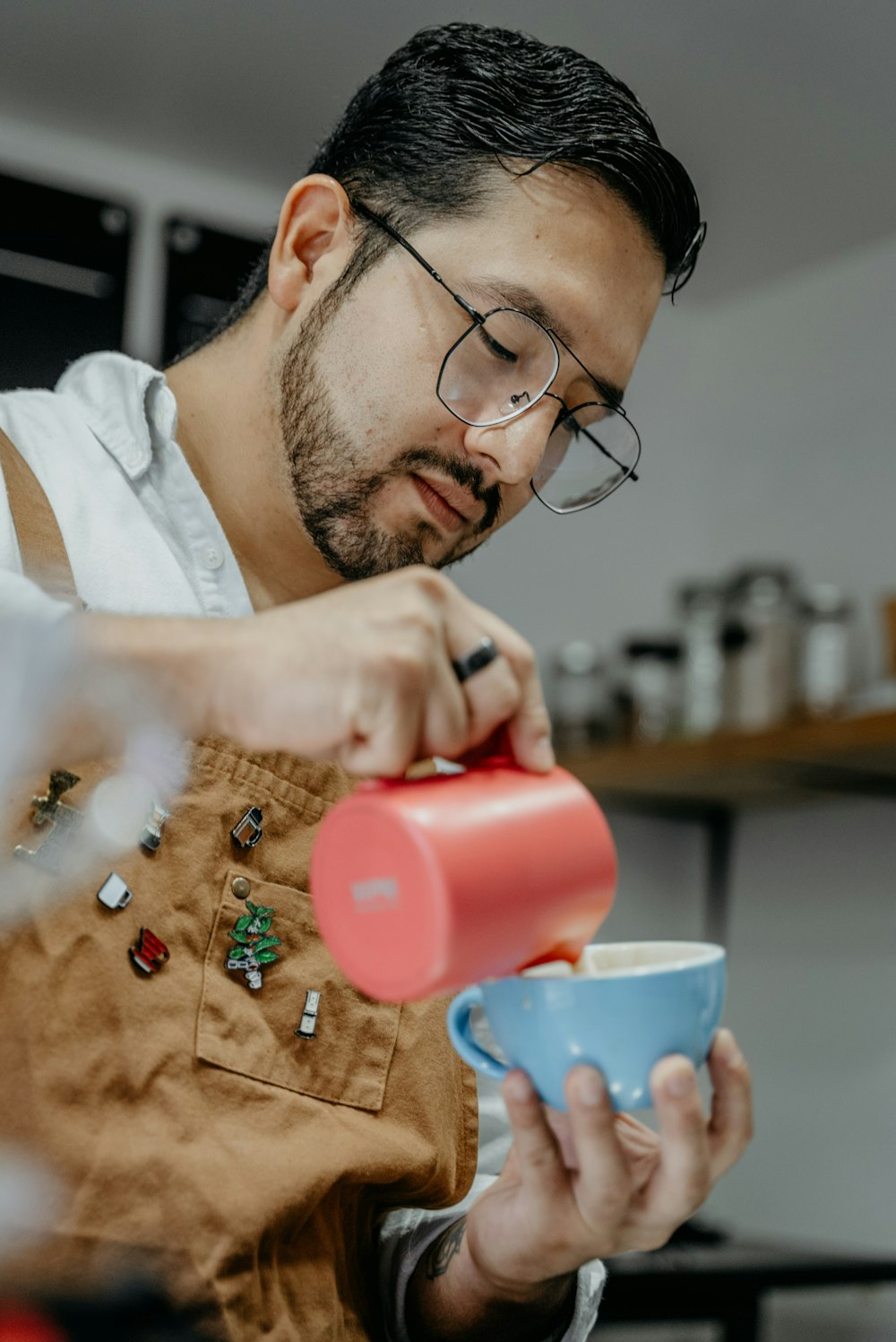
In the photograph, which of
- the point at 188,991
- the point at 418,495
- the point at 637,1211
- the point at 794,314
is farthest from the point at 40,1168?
the point at 794,314

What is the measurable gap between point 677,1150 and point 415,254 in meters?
0.80

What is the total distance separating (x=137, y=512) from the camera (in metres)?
1.11

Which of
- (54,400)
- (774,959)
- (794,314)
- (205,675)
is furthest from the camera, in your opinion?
(794,314)

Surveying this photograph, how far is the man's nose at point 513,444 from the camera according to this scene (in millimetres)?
1168

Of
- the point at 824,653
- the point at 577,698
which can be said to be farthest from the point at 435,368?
the point at 577,698

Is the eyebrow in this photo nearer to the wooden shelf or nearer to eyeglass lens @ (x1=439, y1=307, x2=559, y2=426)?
eyeglass lens @ (x1=439, y1=307, x2=559, y2=426)

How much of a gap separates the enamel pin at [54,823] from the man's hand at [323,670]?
260mm

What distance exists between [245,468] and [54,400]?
186 mm

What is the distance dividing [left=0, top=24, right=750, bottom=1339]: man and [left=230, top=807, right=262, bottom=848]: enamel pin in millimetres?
19

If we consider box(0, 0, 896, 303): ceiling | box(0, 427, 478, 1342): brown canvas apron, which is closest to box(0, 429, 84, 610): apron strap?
box(0, 427, 478, 1342): brown canvas apron

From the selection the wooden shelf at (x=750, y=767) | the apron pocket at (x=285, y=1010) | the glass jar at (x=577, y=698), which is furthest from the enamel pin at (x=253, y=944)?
the glass jar at (x=577, y=698)

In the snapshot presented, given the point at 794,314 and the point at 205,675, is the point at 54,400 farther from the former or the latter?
the point at 794,314

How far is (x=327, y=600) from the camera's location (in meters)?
0.71

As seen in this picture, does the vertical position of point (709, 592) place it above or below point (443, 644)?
below
